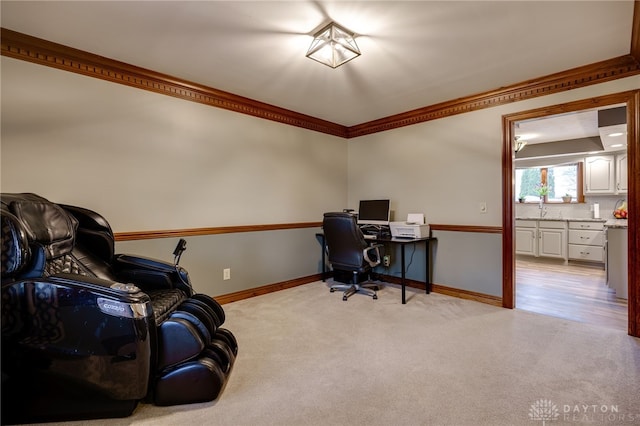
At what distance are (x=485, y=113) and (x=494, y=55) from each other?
0.97 metres

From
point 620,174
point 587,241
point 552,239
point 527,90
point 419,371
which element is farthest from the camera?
point 552,239

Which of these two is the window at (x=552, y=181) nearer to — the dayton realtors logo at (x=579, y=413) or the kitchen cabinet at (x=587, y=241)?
the kitchen cabinet at (x=587, y=241)

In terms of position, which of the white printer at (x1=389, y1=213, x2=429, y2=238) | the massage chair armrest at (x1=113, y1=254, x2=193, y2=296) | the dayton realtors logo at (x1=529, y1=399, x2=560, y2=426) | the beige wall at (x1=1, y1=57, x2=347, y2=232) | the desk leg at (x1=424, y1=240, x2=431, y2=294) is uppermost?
the beige wall at (x1=1, y1=57, x2=347, y2=232)

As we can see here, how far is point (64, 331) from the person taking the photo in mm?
1481

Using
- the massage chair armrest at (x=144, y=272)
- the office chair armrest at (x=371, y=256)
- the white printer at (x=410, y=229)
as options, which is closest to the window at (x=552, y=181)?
the white printer at (x=410, y=229)

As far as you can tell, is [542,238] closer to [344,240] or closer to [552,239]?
[552,239]

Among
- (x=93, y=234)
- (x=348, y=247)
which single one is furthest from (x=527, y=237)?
(x=93, y=234)

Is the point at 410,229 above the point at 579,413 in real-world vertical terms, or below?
above

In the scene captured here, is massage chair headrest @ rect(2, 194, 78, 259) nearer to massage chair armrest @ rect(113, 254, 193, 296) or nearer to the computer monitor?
massage chair armrest @ rect(113, 254, 193, 296)

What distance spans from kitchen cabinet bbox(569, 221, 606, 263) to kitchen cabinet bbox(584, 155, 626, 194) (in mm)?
637

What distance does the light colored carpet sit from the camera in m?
1.61

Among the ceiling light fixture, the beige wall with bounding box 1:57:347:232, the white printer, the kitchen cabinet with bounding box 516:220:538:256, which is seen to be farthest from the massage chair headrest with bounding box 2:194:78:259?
the kitchen cabinet with bounding box 516:220:538:256

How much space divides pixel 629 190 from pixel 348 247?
2536 millimetres

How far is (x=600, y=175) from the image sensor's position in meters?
5.52
